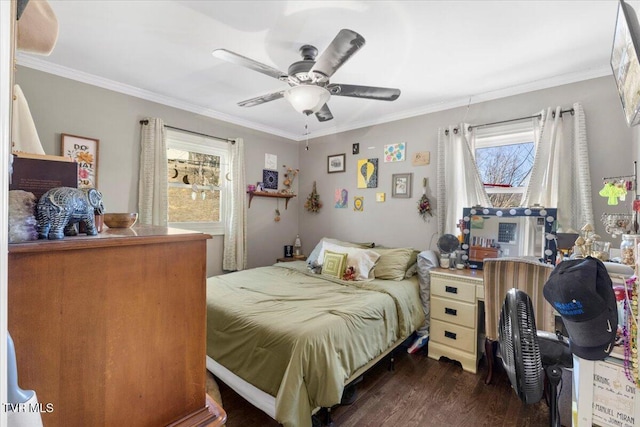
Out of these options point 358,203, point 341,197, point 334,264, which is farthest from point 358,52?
point 341,197

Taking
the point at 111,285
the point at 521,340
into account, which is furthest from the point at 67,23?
the point at 521,340

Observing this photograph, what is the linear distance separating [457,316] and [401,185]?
1526mm

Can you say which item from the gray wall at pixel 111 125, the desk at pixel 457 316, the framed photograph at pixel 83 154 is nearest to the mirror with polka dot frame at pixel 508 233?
the desk at pixel 457 316

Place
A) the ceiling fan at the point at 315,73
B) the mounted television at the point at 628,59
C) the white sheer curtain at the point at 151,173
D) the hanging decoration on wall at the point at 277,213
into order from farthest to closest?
the hanging decoration on wall at the point at 277,213 → the white sheer curtain at the point at 151,173 → the ceiling fan at the point at 315,73 → the mounted television at the point at 628,59

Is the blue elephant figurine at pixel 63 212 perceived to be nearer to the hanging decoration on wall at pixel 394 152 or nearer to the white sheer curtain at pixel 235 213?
the white sheer curtain at pixel 235 213

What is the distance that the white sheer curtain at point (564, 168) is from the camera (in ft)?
7.59

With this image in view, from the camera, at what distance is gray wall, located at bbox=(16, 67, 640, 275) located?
2291mm

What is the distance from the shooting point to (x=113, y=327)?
58cm

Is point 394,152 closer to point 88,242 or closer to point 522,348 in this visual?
point 522,348

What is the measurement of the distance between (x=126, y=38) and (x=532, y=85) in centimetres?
325

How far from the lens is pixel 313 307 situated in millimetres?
2066

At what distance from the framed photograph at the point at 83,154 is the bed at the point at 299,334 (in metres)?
1.37

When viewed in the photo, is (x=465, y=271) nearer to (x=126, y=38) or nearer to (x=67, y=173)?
(x=67, y=173)

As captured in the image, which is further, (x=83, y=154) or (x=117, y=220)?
(x=83, y=154)
